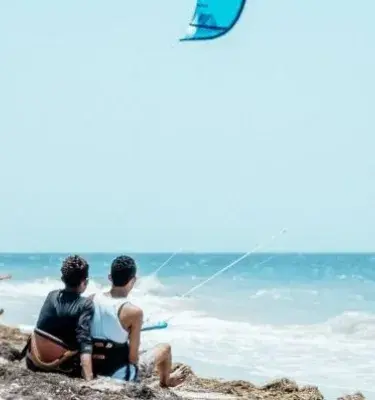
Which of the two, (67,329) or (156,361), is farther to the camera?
(156,361)

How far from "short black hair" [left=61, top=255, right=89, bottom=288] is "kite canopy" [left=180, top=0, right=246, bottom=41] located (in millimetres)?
2197

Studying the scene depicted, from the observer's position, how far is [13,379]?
5449 mm

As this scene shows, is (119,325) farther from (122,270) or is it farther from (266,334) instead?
(266,334)

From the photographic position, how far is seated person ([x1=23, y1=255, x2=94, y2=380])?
532cm

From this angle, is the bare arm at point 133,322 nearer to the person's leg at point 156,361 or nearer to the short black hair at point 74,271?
the short black hair at point 74,271

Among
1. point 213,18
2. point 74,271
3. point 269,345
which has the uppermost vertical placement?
point 213,18

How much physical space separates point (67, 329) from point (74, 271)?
13.7 inches

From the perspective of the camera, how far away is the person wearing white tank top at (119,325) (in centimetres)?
535

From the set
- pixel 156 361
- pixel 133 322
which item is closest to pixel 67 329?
pixel 133 322

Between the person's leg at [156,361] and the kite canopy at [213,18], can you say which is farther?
the kite canopy at [213,18]

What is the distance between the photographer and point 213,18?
6957 mm

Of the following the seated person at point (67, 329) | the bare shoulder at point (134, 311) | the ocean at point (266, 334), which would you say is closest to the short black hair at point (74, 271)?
the seated person at point (67, 329)

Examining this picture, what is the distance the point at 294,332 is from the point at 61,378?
1124cm

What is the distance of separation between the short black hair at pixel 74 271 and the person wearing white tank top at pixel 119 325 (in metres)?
0.15
